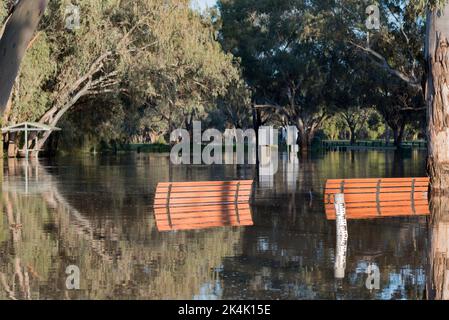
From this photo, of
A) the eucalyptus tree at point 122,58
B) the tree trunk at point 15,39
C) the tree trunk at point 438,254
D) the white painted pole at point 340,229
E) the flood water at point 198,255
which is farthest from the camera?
the eucalyptus tree at point 122,58

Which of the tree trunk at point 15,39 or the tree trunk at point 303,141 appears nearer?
the tree trunk at point 15,39

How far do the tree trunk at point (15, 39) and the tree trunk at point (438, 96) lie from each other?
48.7 feet

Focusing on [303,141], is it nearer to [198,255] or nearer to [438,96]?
[438,96]

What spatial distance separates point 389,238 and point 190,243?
349 cm

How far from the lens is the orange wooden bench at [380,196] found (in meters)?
19.5

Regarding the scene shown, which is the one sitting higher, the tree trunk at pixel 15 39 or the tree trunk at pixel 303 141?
the tree trunk at pixel 15 39

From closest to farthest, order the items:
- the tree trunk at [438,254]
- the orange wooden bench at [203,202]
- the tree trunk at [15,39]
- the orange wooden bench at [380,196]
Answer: the tree trunk at [438,254]
the tree trunk at [15,39]
the orange wooden bench at [203,202]
the orange wooden bench at [380,196]

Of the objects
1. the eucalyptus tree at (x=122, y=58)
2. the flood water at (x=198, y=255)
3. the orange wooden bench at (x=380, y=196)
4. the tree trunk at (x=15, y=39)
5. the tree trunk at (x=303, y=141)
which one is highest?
the eucalyptus tree at (x=122, y=58)

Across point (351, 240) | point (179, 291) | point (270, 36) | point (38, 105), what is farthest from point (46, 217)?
point (270, 36)

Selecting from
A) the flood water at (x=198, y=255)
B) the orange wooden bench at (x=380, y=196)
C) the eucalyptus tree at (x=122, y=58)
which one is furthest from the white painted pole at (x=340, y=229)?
the eucalyptus tree at (x=122, y=58)

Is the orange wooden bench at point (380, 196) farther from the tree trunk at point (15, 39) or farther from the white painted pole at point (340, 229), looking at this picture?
the tree trunk at point (15, 39)

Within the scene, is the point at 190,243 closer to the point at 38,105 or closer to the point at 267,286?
the point at 267,286

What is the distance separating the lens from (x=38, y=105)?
51500 mm

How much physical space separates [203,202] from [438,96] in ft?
27.8
